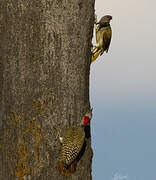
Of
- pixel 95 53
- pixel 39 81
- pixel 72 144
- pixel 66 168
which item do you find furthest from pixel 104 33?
pixel 66 168

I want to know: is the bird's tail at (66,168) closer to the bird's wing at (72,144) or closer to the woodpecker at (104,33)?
the bird's wing at (72,144)

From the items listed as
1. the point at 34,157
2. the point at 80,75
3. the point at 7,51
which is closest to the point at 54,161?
the point at 34,157

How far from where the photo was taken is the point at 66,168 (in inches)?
142

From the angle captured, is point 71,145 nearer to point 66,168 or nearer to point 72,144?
point 72,144

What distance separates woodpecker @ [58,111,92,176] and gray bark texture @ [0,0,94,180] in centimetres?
5

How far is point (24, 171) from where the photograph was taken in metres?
3.55

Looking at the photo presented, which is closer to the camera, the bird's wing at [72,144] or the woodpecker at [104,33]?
the bird's wing at [72,144]

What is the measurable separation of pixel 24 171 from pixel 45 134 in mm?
445

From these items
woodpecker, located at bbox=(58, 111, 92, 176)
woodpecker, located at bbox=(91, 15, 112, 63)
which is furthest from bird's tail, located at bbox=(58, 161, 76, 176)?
woodpecker, located at bbox=(91, 15, 112, 63)

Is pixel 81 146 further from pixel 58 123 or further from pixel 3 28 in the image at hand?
pixel 3 28

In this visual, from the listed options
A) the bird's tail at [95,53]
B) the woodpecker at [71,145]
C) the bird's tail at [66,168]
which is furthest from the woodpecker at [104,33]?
the bird's tail at [66,168]

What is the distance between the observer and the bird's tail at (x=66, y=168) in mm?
3562

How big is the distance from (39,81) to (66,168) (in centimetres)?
94

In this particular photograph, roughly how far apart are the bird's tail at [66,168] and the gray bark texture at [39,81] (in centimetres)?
4
